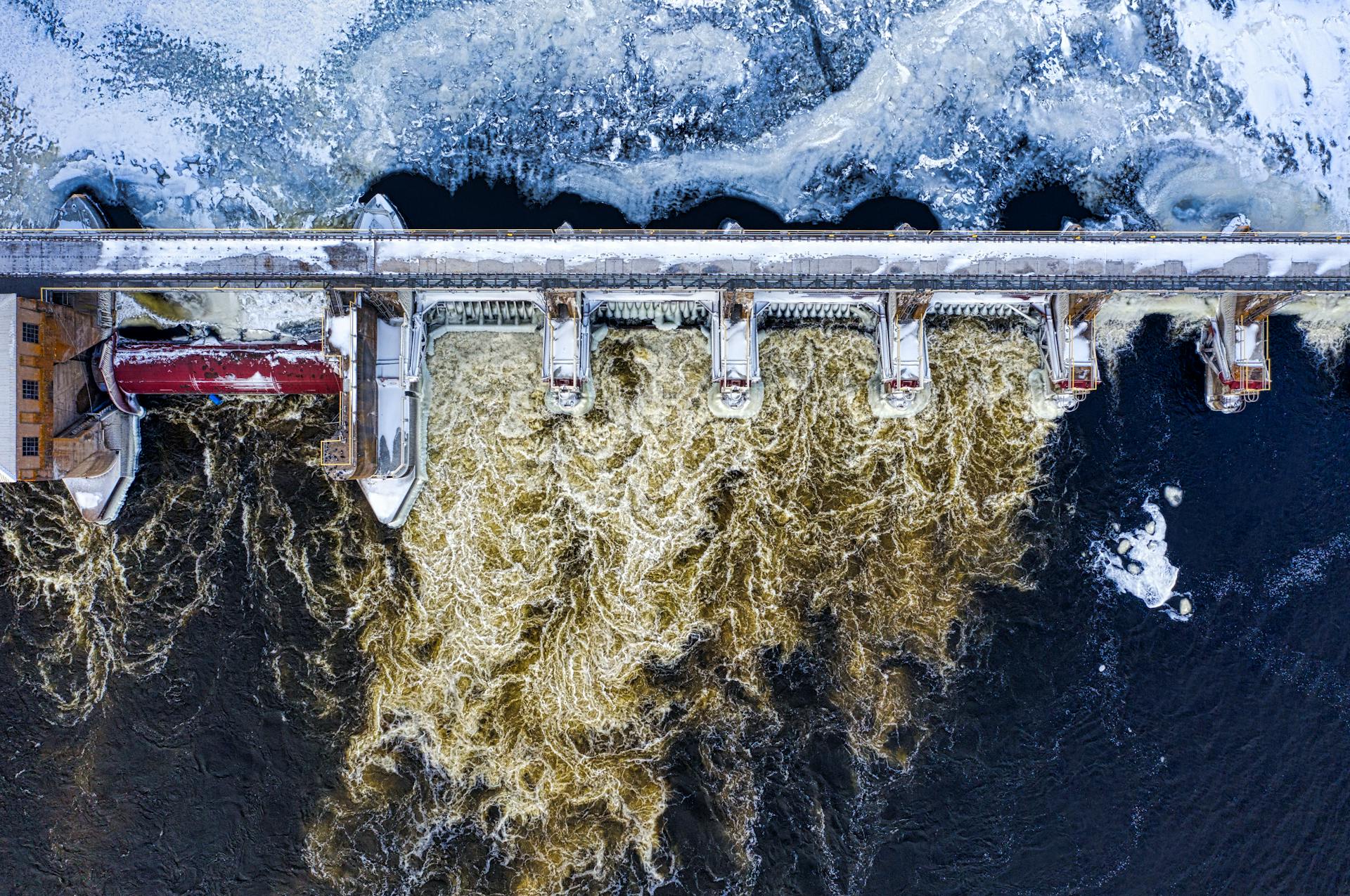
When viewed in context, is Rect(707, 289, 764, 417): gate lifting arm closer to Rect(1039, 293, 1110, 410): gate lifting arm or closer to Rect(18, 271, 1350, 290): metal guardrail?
Rect(18, 271, 1350, 290): metal guardrail

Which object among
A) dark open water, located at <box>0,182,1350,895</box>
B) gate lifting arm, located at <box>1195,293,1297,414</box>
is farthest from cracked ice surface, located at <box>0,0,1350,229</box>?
gate lifting arm, located at <box>1195,293,1297,414</box>

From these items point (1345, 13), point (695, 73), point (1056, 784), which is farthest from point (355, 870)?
point (1345, 13)

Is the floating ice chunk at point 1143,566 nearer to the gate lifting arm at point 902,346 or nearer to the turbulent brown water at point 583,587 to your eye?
the turbulent brown water at point 583,587

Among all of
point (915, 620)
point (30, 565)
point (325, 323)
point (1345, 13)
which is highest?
point (1345, 13)

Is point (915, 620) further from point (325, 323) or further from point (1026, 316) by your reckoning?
point (325, 323)

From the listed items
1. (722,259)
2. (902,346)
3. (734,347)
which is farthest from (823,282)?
(902,346)

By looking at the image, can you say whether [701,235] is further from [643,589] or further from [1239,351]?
[1239,351]
